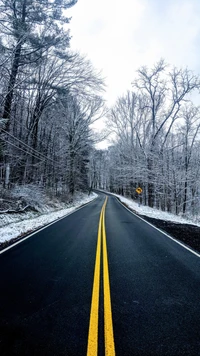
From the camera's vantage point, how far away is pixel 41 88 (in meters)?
18.7

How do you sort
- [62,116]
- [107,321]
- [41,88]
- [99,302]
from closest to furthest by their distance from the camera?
1. [107,321]
2. [99,302]
3. [41,88]
4. [62,116]

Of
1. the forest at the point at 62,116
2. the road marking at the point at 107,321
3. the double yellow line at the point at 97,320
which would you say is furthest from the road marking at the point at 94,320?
the forest at the point at 62,116

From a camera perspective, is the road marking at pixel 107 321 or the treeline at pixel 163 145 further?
the treeline at pixel 163 145

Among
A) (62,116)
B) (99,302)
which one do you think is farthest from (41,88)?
(99,302)

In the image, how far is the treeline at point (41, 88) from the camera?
12.8 meters

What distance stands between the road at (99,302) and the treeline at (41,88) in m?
9.40

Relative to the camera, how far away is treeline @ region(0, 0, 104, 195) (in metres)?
12.8

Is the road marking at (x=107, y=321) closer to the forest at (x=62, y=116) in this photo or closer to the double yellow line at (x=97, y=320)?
the double yellow line at (x=97, y=320)

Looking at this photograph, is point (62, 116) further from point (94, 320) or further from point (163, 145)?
point (94, 320)

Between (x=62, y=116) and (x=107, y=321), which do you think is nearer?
(x=107, y=321)

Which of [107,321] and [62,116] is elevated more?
[62,116]

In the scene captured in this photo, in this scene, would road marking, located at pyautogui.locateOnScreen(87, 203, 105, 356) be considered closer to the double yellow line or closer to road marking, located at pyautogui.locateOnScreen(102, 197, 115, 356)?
the double yellow line

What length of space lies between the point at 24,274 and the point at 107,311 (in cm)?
229

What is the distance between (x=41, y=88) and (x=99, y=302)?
19.3m
